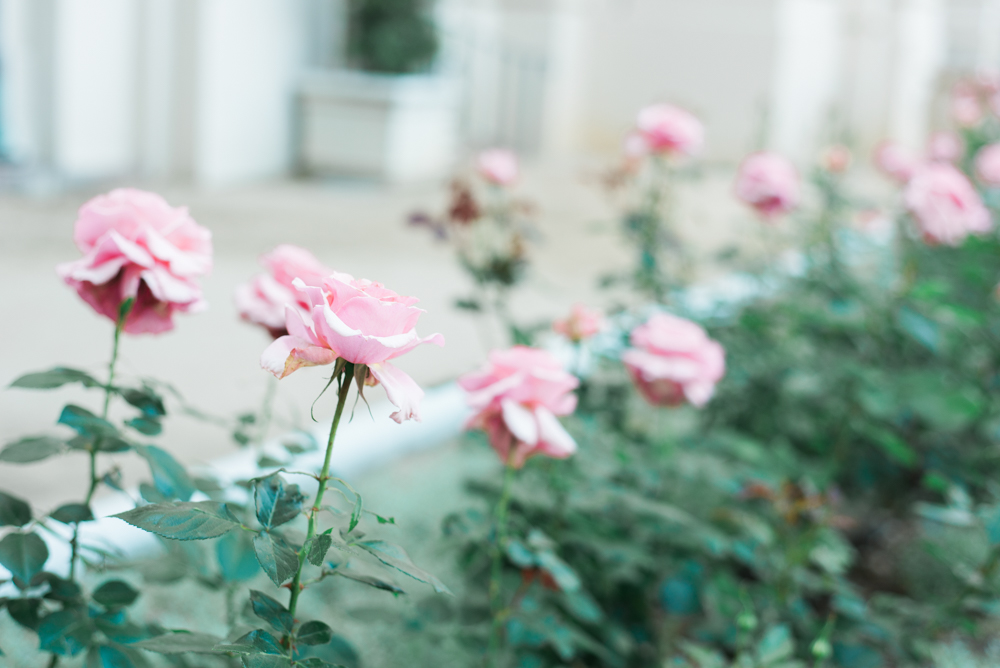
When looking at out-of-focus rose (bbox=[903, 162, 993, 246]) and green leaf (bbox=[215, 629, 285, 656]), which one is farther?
out-of-focus rose (bbox=[903, 162, 993, 246])

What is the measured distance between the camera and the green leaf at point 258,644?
0.47 metres

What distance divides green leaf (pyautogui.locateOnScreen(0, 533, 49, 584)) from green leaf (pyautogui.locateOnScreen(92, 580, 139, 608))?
0.16 feet

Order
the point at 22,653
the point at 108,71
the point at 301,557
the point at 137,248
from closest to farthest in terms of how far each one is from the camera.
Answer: the point at 301,557 → the point at 137,248 → the point at 22,653 → the point at 108,71

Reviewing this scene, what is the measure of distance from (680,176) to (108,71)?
3.50 meters

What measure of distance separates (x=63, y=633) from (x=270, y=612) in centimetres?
19

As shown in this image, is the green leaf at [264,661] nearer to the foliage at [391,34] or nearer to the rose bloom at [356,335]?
the rose bloom at [356,335]

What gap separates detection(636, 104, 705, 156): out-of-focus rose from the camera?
4.65 ft

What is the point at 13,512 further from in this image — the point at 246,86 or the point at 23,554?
the point at 246,86

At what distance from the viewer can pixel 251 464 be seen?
4.35 ft

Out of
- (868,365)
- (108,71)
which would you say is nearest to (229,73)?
(108,71)

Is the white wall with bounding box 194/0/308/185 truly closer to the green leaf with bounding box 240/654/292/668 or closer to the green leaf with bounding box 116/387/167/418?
the green leaf with bounding box 116/387/167/418

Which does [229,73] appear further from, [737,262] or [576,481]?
[576,481]

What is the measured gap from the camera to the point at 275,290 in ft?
2.27

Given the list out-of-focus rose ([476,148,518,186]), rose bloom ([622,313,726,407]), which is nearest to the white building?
out-of-focus rose ([476,148,518,186])
